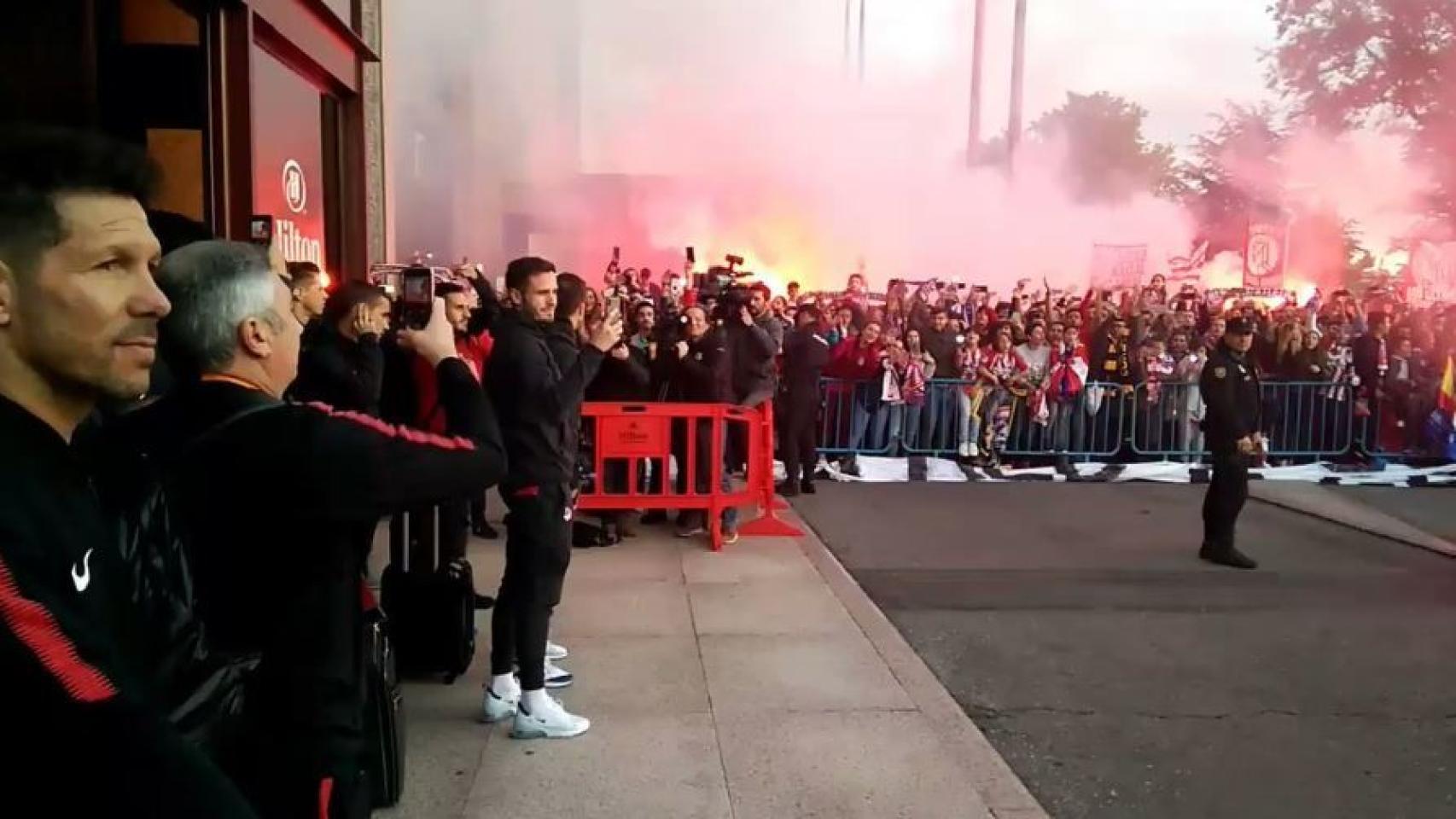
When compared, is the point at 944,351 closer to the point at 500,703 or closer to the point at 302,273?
the point at 302,273

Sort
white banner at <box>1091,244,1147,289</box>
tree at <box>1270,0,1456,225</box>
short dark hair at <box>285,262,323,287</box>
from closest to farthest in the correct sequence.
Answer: short dark hair at <box>285,262,323,287</box> → white banner at <box>1091,244,1147,289</box> → tree at <box>1270,0,1456,225</box>

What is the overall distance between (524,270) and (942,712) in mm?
2395

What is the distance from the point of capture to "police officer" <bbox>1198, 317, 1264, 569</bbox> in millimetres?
7594

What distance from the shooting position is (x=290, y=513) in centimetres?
171

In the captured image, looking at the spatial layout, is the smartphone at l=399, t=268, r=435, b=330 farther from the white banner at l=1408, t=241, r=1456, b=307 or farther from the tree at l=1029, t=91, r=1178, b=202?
the tree at l=1029, t=91, r=1178, b=202

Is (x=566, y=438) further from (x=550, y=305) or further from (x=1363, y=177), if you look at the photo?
(x=1363, y=177)

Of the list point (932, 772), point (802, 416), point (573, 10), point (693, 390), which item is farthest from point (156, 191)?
point (573, 10)

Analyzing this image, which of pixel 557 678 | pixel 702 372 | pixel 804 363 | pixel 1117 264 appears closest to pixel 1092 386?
pixel 804 363

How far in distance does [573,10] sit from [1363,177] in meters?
17.7

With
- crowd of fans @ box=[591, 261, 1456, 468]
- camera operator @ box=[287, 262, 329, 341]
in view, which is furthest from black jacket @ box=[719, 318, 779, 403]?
camera operator @ box=[287, 262, 329, 341]

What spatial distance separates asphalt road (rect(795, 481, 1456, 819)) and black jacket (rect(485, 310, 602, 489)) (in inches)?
80.8

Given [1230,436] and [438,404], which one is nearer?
[438,404]

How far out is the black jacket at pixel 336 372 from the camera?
15.5 feet

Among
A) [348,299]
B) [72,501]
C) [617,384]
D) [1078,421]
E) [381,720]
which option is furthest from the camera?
[1078,421]
